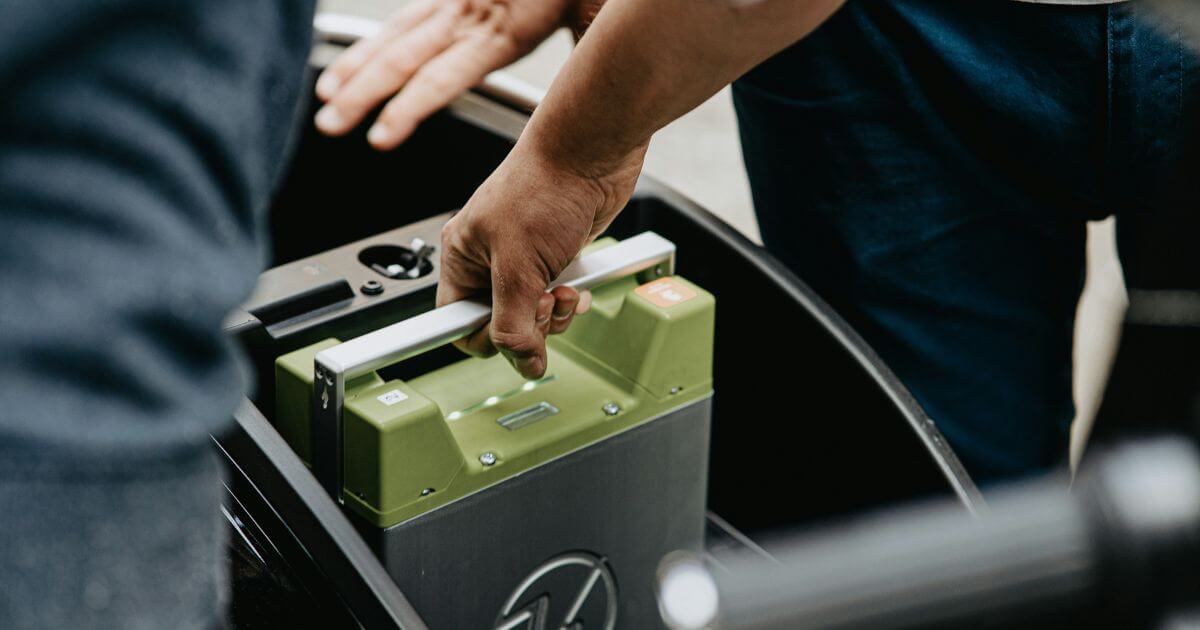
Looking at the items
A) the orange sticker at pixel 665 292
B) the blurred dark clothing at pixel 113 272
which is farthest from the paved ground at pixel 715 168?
the blurred dark clothing at pixel 113 272

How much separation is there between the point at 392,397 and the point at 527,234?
0.11 m

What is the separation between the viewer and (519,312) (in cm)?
72

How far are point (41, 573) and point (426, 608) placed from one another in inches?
16.6

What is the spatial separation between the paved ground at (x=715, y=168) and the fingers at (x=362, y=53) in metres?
0.98

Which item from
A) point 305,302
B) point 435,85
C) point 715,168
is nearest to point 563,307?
point 305,302

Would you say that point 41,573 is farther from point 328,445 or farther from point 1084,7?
point 1084,7

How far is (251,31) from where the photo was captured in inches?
13.2

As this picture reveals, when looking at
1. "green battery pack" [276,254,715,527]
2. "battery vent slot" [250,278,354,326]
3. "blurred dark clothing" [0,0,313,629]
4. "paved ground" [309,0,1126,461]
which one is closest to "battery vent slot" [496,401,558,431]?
"green battery pack" [276,254,715,527]

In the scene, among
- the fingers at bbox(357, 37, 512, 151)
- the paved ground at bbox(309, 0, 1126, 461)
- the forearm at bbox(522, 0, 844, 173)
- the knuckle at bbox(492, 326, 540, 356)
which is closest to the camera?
the forearm at bbox(522, 0, 844, 173)

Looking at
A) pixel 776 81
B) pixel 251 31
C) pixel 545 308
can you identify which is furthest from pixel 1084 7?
pixel 251 31

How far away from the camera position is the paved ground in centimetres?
193

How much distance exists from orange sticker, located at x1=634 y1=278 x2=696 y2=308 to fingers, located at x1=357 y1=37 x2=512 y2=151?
260mm

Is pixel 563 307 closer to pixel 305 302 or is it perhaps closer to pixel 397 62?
pixel 305 302

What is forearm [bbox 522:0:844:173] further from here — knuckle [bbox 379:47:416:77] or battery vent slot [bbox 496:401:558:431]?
knuckle [bbox 379:47:416:77]
